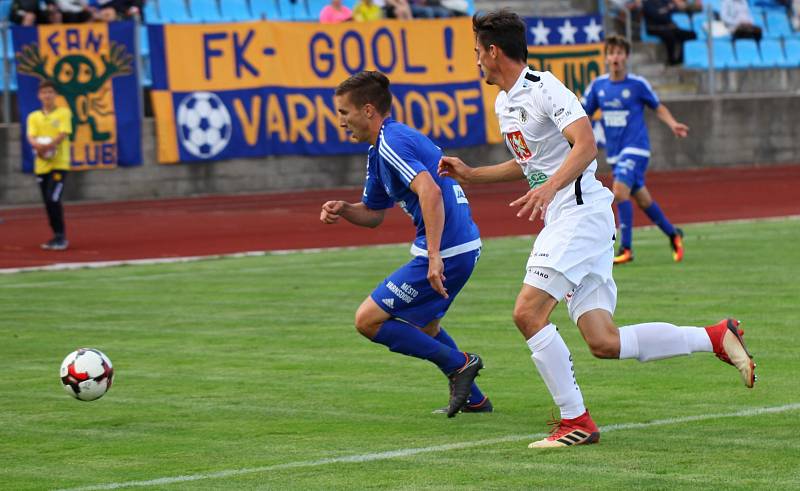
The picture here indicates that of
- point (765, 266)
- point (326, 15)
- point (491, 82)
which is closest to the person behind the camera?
point (491, 82)

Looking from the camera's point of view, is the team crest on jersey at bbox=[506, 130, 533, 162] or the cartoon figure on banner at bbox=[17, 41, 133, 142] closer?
the team crest on jersey at bbox=[506, 130, 533, 162]

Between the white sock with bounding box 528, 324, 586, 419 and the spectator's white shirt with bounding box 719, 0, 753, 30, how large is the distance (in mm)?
28533

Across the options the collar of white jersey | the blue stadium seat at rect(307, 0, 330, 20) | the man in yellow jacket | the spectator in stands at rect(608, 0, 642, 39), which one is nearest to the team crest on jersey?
the collar of white jersey

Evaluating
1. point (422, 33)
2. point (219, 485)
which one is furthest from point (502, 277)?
point (422, 33)

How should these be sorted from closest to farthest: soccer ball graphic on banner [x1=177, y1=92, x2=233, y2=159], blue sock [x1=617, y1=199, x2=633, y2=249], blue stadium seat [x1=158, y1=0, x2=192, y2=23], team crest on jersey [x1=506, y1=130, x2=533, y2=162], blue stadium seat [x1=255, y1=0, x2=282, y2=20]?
team crest on jersey [x1=506, y1=130, x2=533, y2=162] → blue sock [x1=617, y1=199, x2=633, y2=249] → soccer ball graphic on banner [x1=177, y1=92, x2=233, y2=159] → blue stadium seat [x1=158, y1=0, x2=192, y2=23] → blue stadium seat [x1=255, y1=0, x2=282, y2=20]

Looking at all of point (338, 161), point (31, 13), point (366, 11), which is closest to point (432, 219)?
point (31, 13)

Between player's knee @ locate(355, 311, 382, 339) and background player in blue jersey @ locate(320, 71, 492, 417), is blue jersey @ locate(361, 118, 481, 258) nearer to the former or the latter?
background player in blue jersey @ locate(320, 71, 492, 417)

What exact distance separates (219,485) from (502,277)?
9.15 meters

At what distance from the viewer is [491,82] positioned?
7625mm

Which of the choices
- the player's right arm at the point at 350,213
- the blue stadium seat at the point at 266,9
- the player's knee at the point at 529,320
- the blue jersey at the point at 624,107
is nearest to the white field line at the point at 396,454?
the player's knee at the point at 529,320

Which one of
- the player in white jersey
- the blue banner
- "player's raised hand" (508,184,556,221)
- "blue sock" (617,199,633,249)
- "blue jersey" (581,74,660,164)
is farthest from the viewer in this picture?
the blue banner

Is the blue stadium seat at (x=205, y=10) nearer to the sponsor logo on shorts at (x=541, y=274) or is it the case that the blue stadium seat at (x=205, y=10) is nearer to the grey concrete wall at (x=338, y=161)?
the grey concrete wall at (x=338, y=161)

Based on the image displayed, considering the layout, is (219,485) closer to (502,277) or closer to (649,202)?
(502,277)

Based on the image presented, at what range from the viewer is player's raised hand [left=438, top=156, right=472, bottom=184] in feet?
25.2
